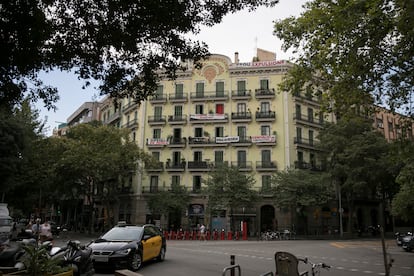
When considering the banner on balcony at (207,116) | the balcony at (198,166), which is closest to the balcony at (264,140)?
the banner on balcony at (207,116)

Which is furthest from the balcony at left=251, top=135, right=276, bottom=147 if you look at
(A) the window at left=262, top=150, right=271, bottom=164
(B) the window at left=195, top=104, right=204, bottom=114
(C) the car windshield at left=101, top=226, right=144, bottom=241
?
(C) the car windshield at left=101, top=226, right=144, bottom=241

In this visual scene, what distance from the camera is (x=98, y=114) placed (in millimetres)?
66250

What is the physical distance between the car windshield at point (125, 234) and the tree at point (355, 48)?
8326 millimetres

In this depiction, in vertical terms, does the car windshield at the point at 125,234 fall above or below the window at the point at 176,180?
below

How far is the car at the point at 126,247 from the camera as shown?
11617mm

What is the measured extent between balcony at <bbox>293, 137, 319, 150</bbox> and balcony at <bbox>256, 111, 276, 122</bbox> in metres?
3.67

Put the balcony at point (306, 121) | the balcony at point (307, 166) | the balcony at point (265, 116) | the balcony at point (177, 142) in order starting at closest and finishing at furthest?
the balcony at point (307, 166), the balcony at point (265, 116), the balcony at point (306, 121), the balcony at point (177, 142)

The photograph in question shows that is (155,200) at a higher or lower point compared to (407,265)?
higher

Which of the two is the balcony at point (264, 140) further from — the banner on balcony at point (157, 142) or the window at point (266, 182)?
the banner on balcony at point (157, 142)

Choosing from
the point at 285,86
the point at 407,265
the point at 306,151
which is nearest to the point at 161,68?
the point at 285,86

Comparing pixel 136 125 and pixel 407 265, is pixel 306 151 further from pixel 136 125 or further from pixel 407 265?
pixel 407 265

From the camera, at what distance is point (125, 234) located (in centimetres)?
1314

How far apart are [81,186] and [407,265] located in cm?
3490

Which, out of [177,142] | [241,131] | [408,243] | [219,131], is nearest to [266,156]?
[241,131]
